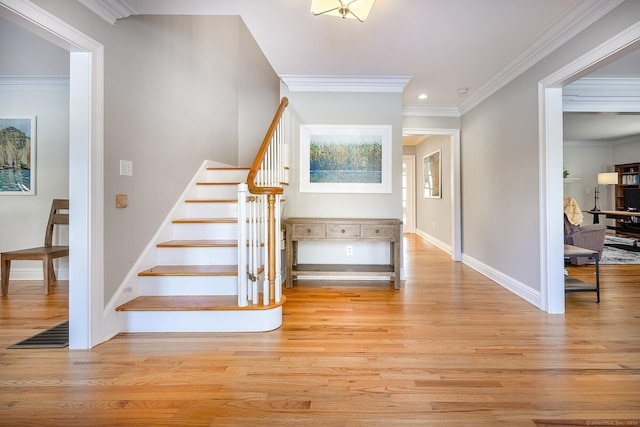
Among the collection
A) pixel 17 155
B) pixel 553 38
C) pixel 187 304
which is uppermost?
pixel 553 38

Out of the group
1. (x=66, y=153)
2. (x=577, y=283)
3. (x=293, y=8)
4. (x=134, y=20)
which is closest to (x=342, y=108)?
(x=293, y=8)

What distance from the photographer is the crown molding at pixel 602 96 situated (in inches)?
149

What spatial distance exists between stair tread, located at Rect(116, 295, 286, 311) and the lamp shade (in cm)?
931

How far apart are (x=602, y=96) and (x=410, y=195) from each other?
17.4ft

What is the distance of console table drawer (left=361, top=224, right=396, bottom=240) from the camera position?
12.2ft

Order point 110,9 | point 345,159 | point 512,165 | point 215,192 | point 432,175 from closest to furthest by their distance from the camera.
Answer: point 110,9
point 512,165
point 215,192
point 345,159
point 432,175

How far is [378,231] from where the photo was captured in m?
3.72

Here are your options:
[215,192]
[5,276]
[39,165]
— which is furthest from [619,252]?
[39,165]

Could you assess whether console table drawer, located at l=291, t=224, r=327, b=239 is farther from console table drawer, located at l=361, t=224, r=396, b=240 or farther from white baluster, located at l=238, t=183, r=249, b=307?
white baluster, located at l=238, t=183, r=249, b=307

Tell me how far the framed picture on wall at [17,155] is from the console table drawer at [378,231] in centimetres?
417

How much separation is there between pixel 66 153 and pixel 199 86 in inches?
74.3

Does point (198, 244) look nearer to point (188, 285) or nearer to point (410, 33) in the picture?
point (188, 285)

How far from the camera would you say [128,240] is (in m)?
2.60

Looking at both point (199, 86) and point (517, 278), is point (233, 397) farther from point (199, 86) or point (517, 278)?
point (199, 86)
